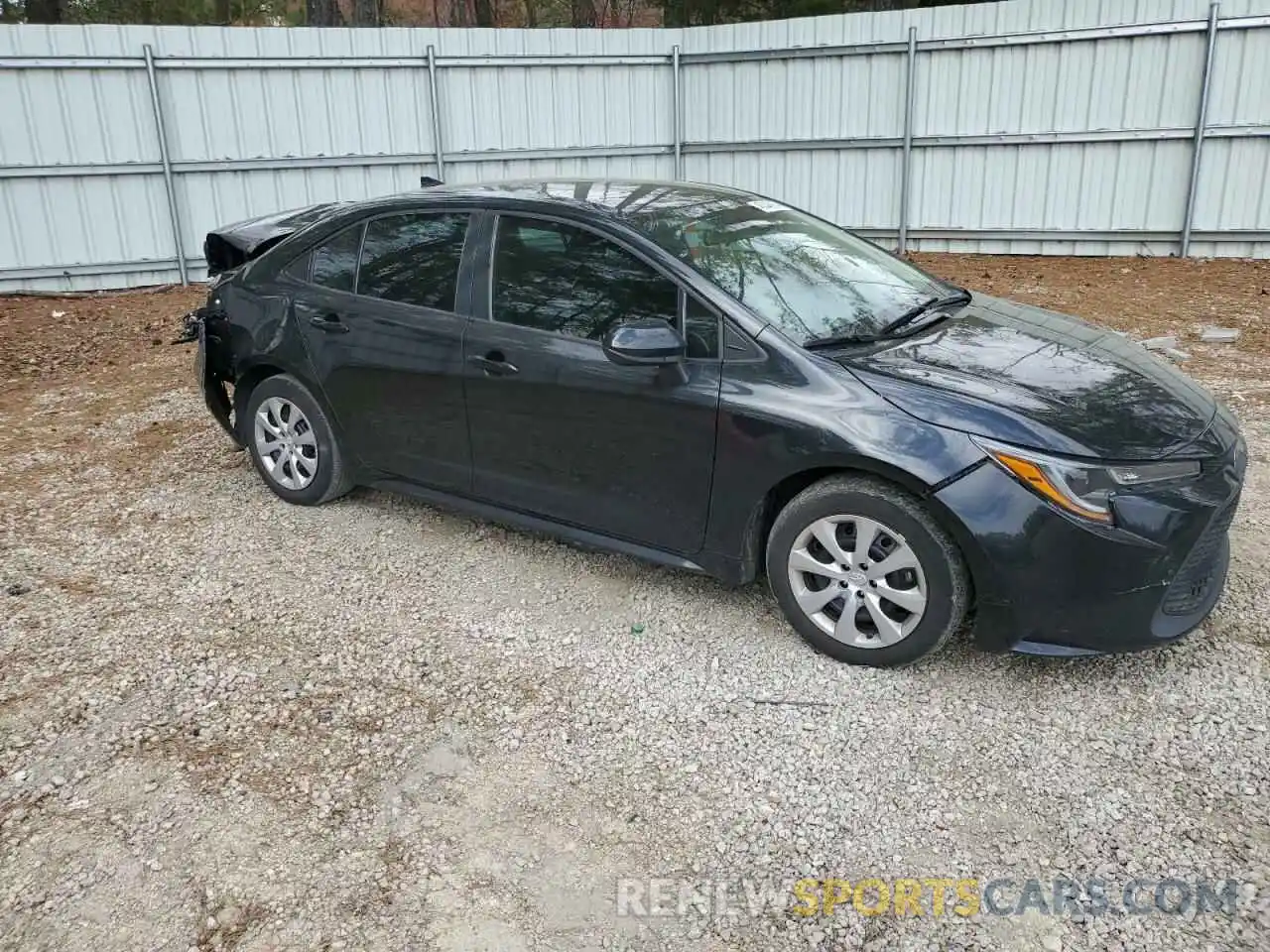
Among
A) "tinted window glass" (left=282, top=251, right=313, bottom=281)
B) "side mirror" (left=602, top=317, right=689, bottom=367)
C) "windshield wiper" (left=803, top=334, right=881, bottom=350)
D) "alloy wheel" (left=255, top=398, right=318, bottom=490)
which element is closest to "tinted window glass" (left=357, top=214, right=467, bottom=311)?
"tinted window glass" (left=282, top=251, right=313, bottom=281)

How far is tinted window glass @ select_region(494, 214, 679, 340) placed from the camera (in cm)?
377

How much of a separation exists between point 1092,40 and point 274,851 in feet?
37.6

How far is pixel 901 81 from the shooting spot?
11.8 metres

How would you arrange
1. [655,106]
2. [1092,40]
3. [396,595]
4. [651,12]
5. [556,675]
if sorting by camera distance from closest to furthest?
1. [556,675]
2. [396,595]
3. [1092,40]
4. [655,106]
5. [651,12]

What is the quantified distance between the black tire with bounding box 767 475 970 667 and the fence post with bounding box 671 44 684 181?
34.6ft

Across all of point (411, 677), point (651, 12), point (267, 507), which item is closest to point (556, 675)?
point (411, 677)

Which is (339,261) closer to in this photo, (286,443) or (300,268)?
(300,268)

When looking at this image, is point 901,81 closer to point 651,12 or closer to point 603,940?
point 603,940

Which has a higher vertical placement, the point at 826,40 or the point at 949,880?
the point at 826,40

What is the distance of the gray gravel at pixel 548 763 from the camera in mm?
2525

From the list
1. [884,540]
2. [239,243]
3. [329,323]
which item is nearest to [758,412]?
[884,540]

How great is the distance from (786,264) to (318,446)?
8.02 ft

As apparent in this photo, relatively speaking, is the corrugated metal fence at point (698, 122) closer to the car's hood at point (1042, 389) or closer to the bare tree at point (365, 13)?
the bare tree at point (365, 13)

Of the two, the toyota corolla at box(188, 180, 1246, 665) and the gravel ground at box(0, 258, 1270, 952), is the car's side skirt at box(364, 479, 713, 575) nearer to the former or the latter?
the toyota corolla at box(188, 180, 1246, 665)
